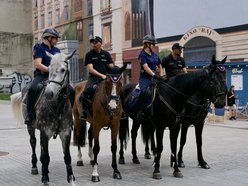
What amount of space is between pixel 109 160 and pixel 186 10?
1978cm

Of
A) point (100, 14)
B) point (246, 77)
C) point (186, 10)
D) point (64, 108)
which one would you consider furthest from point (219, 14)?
point (64, 108)

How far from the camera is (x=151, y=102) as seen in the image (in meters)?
7.87

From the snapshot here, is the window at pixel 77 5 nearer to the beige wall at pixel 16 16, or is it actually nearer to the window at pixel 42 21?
the window at pixel 42 21

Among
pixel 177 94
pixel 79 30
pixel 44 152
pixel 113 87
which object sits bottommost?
pixel 44 152

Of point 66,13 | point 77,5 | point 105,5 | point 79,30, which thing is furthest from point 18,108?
point 66,13

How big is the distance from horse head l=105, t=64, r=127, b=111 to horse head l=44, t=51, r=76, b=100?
0.92 meters

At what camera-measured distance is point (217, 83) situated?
23.8 ft

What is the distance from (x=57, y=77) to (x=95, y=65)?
2098mm

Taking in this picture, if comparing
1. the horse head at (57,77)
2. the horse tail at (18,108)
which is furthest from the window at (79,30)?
the horse head at (57,77)

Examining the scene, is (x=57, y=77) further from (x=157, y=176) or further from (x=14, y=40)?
(x=14, y=40)

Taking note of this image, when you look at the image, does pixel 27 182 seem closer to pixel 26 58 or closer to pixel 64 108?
pixel 64 108

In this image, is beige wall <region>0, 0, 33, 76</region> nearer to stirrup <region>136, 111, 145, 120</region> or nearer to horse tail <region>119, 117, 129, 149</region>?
horse tail <region>119, 117, 129, 149</region>

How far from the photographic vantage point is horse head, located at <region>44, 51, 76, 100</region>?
19.6ft

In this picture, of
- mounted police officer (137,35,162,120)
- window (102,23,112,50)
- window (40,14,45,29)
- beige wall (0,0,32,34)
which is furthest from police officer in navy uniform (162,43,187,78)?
beige wall (0,0,32,34)
